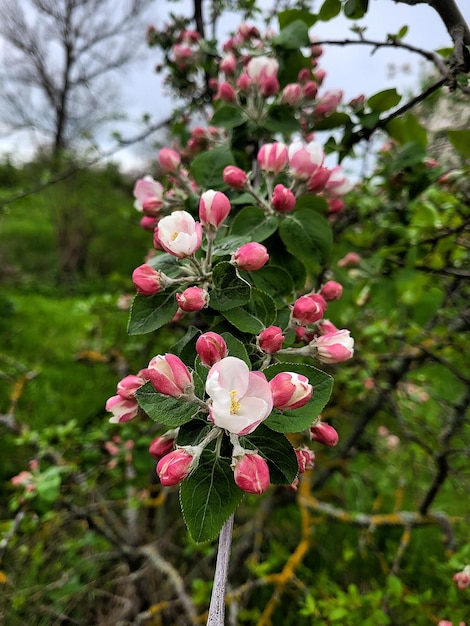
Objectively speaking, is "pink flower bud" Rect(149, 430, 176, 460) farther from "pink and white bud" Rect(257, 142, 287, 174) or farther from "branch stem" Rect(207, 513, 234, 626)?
"pink and white bud" Rect(257, 142, 287, 174)

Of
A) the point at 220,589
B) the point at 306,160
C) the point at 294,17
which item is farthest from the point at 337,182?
the point at 220,589

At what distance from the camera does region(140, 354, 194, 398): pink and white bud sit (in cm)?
39

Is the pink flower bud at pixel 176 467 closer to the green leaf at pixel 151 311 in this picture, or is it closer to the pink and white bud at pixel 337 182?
the green leaf at pixel 151 311

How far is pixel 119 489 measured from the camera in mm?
1354

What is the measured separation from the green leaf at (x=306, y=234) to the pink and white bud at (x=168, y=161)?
228 mm

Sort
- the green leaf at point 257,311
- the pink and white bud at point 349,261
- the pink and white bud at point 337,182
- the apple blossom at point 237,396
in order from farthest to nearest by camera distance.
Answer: the pink and white bud at point 349,261 < the pink and white bud at point 337,182 < the green leaf at point 257,311 < the apple blossom at point 237,396

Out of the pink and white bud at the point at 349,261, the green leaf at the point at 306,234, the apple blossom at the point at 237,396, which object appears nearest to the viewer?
the apple blossom at the point at 237,396

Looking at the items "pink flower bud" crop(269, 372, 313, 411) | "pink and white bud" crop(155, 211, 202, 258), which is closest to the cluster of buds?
"pink flower bud" crop(269, 372, 313, 411)

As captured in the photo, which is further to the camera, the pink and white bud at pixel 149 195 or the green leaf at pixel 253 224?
the pink and white bud at pixel 149 195

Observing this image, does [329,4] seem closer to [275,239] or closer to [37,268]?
[275,239]

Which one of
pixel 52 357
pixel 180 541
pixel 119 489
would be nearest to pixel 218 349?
pixel 119 489

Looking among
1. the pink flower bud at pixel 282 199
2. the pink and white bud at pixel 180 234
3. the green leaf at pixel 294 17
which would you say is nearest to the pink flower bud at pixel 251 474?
the pink and white bud at pixel 180 234

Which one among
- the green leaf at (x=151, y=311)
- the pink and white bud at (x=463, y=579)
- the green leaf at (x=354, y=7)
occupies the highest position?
the green leaf at (x=354, y=7)

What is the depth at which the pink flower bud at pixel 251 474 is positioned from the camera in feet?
1.19
